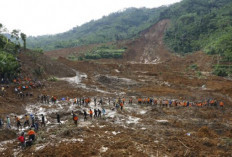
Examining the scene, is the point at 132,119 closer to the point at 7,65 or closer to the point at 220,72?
the point at 7,65

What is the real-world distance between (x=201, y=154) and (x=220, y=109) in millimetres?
Result: 12129

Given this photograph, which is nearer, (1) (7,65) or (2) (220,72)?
(1) (7,65)

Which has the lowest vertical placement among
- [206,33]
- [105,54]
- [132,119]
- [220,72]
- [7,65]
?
[132,119]

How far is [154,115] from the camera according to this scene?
18594mm

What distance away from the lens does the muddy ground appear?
10992mm

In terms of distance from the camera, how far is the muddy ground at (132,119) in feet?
36.1

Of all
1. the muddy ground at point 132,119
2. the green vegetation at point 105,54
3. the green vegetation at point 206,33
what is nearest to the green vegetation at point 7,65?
the muddy ground at point 132,119

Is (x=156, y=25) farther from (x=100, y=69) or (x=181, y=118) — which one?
(x=181, y=118)

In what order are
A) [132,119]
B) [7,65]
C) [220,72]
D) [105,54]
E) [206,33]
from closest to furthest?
[132,119] < [7,65] < [220,72] < [105,54] < [206,33]

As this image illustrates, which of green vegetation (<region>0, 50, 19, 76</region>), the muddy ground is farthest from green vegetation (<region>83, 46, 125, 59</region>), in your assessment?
green vegetation (<region>0, 50, 19, 76</region>)

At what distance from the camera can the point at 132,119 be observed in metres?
17.3

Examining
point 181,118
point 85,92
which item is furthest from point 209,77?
point 85,92

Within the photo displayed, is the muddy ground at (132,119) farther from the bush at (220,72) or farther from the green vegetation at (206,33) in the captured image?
the green vegetation at (206,33)

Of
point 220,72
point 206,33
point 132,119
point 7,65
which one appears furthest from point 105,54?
point 132,119
